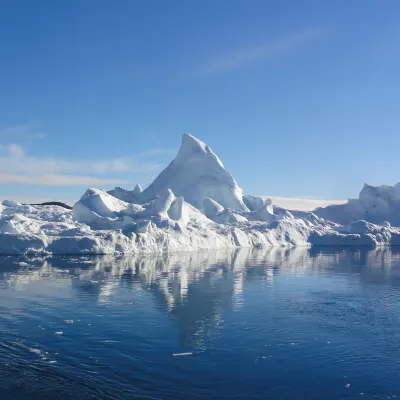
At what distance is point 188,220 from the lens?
45000 mm

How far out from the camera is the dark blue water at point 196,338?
26.8 ft

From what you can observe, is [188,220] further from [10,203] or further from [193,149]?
[10,203]

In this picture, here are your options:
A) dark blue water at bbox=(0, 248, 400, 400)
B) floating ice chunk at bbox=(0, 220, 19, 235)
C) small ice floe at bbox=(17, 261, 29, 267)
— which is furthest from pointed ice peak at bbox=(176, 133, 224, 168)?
dark blue water at bbox=(0, 248, 400, 400)

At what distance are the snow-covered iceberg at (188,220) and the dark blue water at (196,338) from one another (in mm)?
12336

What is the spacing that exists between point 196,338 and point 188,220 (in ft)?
111

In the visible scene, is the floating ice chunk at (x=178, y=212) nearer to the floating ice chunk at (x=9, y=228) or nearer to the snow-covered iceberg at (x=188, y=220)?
the snow-covered iceberg at (x=188, y=220)

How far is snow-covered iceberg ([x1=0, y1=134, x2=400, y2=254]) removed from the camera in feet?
111

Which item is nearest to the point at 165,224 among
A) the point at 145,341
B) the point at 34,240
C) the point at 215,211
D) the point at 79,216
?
the point at 79,216

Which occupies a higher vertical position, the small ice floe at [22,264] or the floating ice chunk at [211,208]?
the floating ice chunk at [211,208]

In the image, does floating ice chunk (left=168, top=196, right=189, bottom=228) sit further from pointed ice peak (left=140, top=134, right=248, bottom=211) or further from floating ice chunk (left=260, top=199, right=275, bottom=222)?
pointed ice peak (left=140, top=134, right=248, bottom=211)

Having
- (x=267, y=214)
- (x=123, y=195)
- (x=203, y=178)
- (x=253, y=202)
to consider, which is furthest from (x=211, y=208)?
(x=123, y=195)

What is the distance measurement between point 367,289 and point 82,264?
633 inches

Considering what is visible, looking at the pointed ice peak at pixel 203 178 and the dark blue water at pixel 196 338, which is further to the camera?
the pointed ice peak at pixel 203 178

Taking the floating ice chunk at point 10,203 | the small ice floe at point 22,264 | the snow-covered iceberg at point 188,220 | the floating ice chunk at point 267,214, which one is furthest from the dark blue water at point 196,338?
the floating ice chunk at point 267,214
